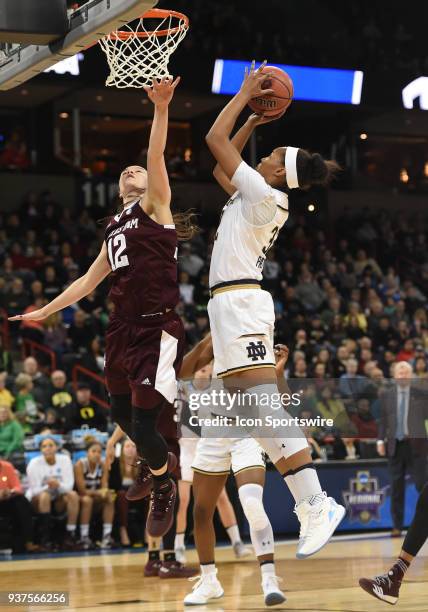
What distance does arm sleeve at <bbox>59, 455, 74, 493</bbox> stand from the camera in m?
13.1

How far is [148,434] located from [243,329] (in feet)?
2.95

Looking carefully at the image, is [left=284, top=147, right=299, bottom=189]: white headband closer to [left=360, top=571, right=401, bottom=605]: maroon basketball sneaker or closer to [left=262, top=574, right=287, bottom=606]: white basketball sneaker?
[left=360, top=571, right=401, bottom=605]: maroon basketball sneaker

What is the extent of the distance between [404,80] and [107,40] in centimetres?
1903

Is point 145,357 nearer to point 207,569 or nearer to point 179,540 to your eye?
point 207,569

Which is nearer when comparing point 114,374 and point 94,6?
point 94,6

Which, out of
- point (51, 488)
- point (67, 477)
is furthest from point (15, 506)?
point (67, 477)

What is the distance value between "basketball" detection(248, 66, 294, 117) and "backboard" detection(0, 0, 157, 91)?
1039 mm

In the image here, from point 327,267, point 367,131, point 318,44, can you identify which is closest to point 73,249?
point 327,267

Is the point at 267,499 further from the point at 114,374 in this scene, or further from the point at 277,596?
the point at 114,374

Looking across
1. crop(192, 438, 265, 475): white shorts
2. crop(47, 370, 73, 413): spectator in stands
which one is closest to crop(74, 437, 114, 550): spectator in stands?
crop(47, 370, 73, 413): spectator in stands

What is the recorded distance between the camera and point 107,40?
7.18 metres

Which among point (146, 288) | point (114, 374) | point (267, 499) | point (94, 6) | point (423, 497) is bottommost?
point (267, 499)

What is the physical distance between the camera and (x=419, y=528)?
6.89 meters

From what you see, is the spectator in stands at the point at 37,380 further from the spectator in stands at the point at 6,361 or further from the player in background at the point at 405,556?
the player in background at the point at 405,556
